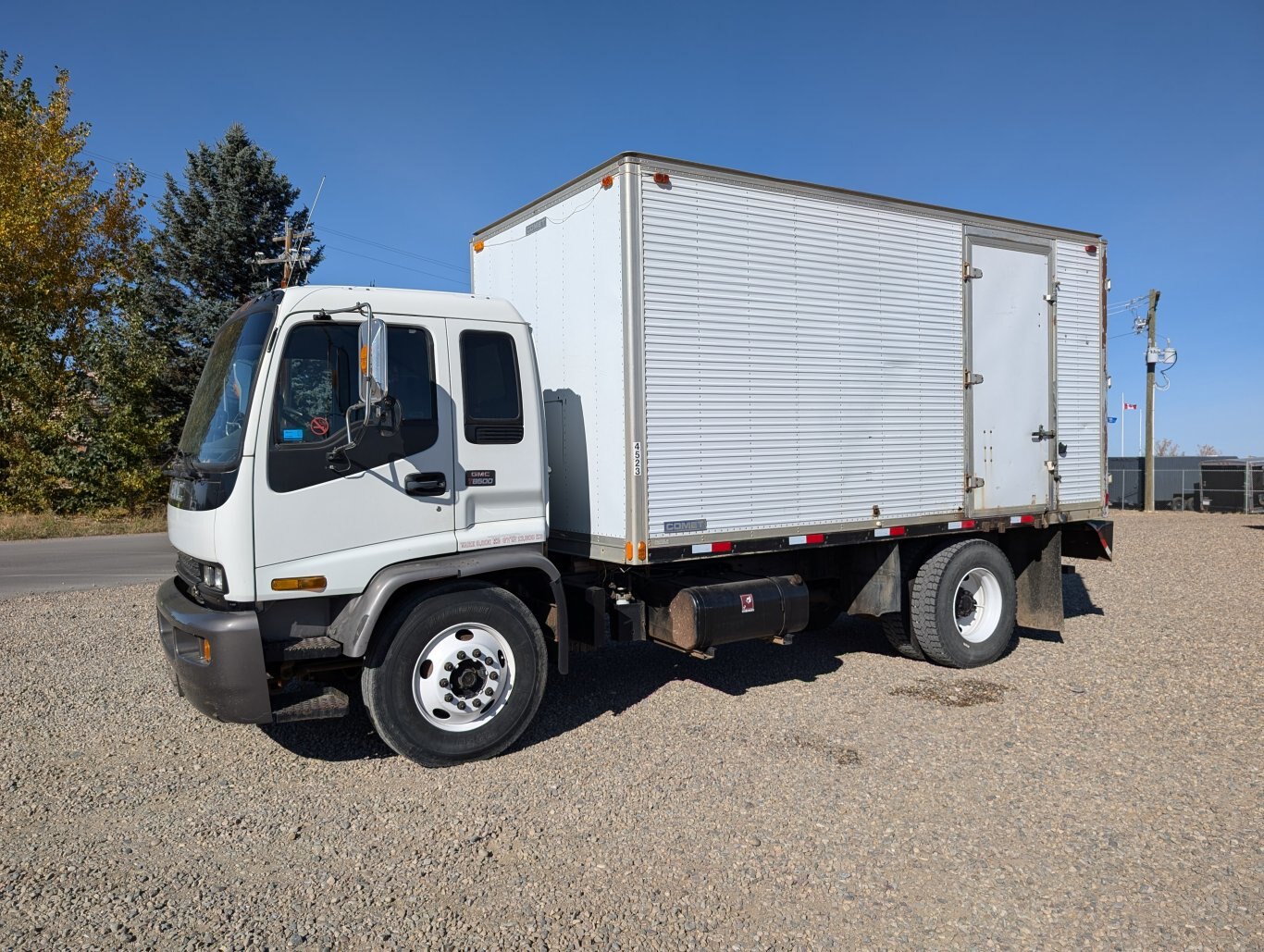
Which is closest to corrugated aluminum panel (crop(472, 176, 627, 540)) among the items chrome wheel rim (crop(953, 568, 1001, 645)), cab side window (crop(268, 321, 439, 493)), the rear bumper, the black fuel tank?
the black fuel tank

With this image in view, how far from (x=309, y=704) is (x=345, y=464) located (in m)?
1.33

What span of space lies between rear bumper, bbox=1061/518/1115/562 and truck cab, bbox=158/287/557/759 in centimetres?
531

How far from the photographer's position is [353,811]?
178 inches

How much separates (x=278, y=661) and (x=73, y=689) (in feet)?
10.2

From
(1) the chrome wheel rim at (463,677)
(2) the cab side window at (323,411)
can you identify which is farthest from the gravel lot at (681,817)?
(2) the cab side window at (323,411)

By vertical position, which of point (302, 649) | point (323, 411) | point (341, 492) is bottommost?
point (302, 649)

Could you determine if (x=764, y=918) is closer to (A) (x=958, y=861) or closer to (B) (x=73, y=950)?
(A) (x=958, y=861)

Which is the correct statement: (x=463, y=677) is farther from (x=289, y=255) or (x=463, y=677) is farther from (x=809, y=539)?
(x=289, y=255)

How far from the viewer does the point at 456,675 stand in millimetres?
5137

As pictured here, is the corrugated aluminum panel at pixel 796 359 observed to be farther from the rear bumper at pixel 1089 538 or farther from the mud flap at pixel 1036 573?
the rear bumper at pixel 1089 538

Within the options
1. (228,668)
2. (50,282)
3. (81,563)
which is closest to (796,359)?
(228,668)

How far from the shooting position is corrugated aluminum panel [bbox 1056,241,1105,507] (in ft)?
25.9

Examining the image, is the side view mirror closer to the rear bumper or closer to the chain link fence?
the rear bumper

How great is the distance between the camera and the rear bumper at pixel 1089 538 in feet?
26.6
